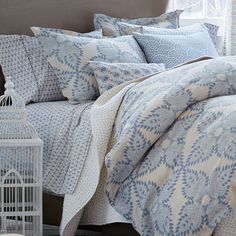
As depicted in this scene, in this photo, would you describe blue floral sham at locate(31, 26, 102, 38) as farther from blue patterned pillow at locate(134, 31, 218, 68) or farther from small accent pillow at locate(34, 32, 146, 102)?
blue patterned pillow at locate(134, 31, 218, 68)

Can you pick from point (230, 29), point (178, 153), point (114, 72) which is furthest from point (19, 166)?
point (230, 29)

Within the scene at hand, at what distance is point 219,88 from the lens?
321cm

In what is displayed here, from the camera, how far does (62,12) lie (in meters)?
4.59

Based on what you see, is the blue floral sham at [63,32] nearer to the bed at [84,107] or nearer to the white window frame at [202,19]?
the bed at [84,107]

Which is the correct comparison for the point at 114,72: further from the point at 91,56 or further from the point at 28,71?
the point at 28,71

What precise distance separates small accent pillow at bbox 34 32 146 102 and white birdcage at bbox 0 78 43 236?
0.35 meters

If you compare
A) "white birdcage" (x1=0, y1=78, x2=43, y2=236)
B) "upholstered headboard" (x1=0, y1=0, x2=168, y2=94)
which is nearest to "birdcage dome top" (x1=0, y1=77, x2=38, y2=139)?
"white birdcage" (x1=0, y1=78, x2=43, y2=236)

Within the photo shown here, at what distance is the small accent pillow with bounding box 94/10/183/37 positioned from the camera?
463cm

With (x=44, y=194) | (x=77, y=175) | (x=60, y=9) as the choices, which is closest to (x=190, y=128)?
(x=77, y=175)

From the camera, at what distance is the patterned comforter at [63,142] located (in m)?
3.63

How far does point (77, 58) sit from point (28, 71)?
1.02ft

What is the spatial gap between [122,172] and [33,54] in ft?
3.86

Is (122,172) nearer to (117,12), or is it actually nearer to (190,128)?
(190,128)

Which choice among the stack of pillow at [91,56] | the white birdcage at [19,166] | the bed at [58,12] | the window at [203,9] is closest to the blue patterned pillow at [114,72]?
the stack of pillow at [91,56]
